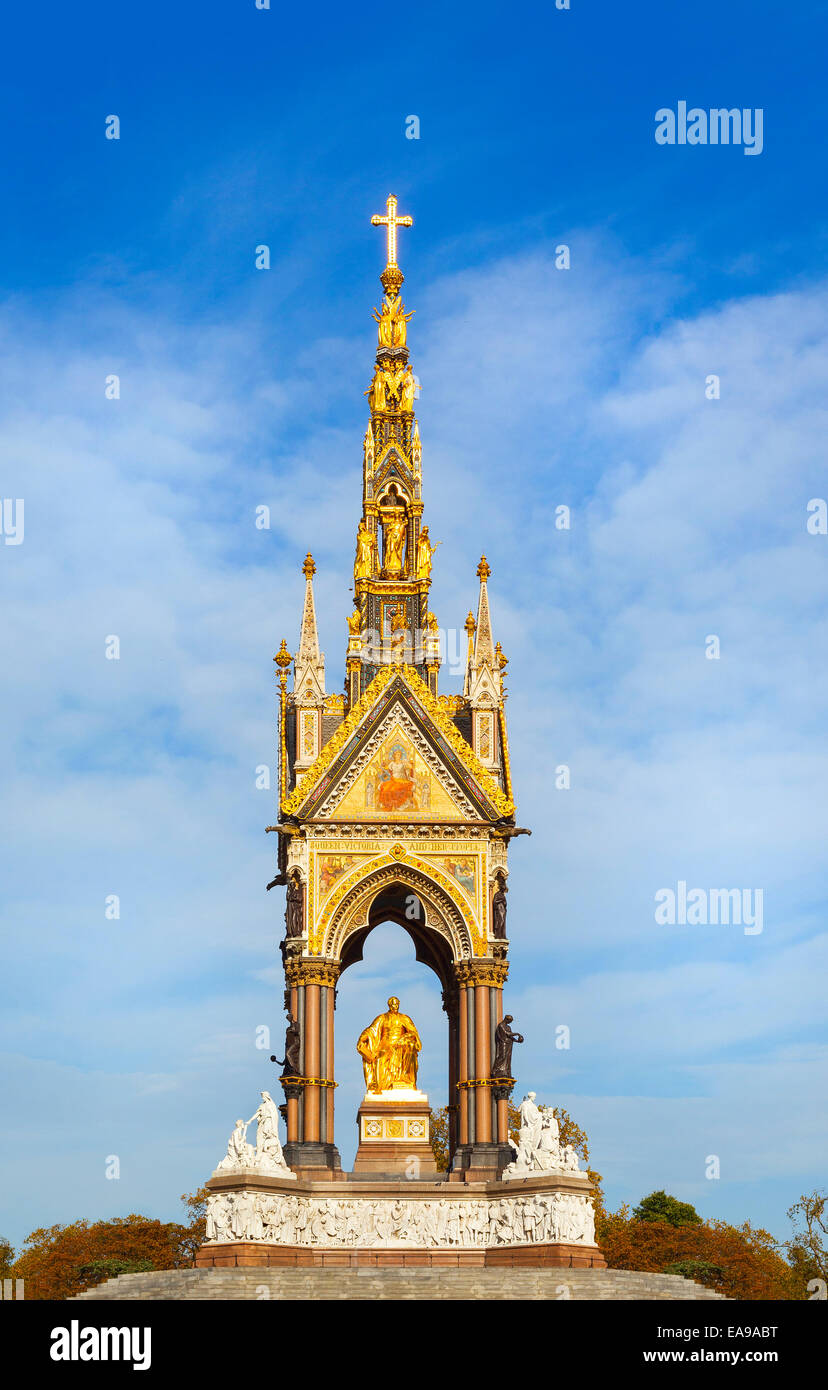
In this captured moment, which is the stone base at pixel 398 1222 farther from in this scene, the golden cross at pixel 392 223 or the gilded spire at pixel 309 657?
the golden cross at pixel 392 223

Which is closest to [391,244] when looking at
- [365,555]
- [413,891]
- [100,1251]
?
[365,555]

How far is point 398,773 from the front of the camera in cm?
4272

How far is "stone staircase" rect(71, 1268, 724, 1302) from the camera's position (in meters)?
33.6

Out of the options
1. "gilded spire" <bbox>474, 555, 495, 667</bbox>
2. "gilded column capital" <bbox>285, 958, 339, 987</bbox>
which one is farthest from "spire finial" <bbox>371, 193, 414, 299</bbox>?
"gilded column capital" <bbox>285, 958, 339, 987</bbox>

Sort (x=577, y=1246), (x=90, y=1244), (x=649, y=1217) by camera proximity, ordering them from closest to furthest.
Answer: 1. (x=577, y=1246)
2. (x=90, y=1244)
3. (x=649, y=1217)

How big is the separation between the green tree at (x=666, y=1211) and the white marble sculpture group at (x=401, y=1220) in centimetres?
3696

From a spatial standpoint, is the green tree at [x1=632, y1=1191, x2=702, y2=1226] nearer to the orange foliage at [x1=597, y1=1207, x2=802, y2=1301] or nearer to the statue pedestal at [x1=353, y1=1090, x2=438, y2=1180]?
the orange foliage at [x1=597, y1=1207, x2=802, y2=1301]

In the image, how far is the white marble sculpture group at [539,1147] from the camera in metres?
38.4

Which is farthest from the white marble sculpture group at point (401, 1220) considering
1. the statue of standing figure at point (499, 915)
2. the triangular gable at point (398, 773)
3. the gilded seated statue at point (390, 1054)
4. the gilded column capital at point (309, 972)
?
the triangular gable at point (398, 773)

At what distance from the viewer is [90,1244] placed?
6700cm

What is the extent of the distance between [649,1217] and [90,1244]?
22500 millimetres

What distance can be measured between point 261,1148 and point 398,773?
30.3 ft
